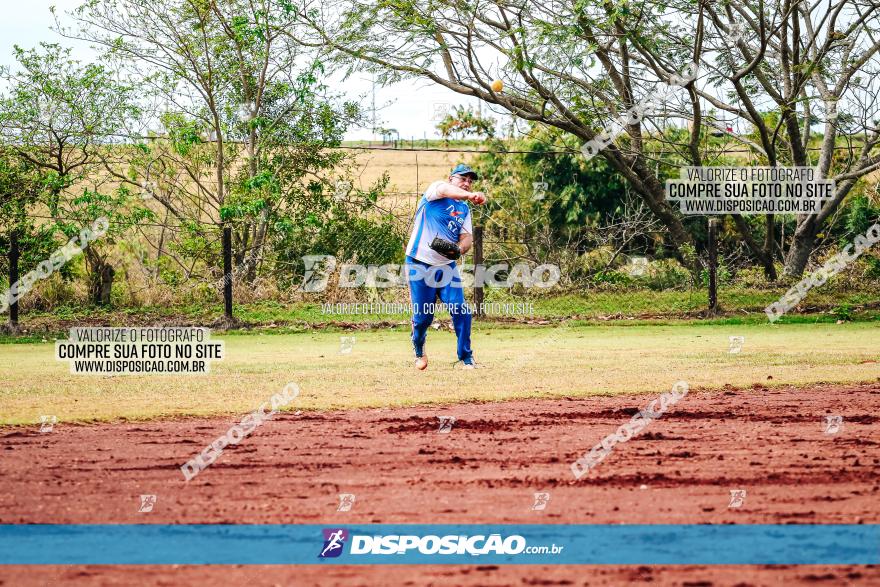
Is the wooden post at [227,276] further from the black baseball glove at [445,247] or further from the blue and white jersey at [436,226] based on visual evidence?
the black baseball glove at [445,247]

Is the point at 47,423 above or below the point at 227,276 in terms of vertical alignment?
below

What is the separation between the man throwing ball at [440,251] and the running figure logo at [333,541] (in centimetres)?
706

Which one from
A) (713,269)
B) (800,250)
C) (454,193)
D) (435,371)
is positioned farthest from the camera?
(800,250)

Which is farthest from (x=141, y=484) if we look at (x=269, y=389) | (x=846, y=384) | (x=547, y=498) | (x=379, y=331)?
(x=379, y=331)

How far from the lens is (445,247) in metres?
12.3

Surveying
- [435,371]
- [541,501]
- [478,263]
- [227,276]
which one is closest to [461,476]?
[541,501]

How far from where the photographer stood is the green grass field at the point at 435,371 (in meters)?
10.9

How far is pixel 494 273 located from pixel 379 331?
4641mm

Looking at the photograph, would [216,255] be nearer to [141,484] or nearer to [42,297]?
[42,297]

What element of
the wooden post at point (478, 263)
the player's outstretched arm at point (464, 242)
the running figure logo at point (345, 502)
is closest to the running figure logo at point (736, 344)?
the player's outstretched arm at point (464, 242)

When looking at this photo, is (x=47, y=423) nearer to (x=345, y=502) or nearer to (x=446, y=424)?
(x=446, y=424)

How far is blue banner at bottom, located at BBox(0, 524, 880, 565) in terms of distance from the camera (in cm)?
501

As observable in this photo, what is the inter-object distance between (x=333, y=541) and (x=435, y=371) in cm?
778

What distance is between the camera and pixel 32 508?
20.1 ft
